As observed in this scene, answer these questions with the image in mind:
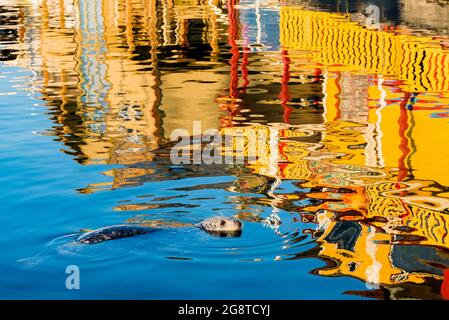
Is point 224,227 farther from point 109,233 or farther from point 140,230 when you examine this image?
point 109,233

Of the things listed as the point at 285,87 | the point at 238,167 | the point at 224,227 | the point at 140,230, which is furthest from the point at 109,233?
the point at 285,87

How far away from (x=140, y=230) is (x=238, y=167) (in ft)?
10.4

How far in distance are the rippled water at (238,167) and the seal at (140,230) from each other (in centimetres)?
9

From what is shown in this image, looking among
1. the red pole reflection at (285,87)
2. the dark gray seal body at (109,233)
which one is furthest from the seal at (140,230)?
the red pole reflection at (285,87)

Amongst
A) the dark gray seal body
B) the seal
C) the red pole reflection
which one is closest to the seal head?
the seal

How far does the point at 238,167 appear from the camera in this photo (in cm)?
1120

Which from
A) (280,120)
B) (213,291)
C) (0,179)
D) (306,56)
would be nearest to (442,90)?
(280,120)

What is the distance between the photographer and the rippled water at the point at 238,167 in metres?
7.31

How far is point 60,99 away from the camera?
53.9 feet

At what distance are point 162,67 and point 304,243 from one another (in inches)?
502

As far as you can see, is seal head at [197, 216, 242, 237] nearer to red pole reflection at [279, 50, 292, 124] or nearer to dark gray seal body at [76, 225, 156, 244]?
dark gray seal body at [76, 225, 156, 244]

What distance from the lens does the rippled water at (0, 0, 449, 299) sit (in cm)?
731
